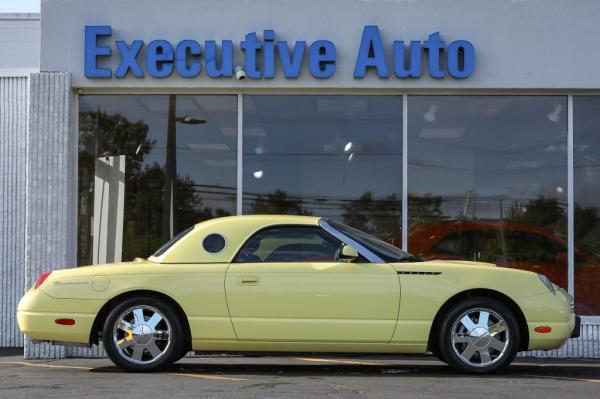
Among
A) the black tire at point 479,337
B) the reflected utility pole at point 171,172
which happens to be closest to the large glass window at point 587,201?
the black tire at point 479,337

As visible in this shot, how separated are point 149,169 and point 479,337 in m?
4.96

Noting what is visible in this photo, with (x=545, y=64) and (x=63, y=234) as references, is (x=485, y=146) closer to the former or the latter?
(x=545, y=64)

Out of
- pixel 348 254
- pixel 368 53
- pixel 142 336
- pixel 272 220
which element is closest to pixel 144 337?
pixel 142 336

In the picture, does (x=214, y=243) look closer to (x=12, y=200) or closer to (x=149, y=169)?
(x=149, y=169)

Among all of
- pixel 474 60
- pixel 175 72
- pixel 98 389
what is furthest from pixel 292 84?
pixel 98 389

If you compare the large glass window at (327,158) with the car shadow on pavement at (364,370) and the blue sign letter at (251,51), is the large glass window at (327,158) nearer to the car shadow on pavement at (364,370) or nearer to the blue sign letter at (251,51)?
the blue sign letter at (251,51)

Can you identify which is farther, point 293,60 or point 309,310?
point 293,60

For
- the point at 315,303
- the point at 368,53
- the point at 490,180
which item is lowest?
the point at 315,303

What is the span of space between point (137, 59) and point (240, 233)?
3.59 meters

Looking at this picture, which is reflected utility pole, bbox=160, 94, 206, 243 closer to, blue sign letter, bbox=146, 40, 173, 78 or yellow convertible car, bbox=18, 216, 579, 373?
blue sign letter, bbox=146, 40, 173, 78

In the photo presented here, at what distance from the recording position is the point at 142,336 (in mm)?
8445

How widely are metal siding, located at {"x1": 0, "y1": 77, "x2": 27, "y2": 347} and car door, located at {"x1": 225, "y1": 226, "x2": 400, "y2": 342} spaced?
467cm

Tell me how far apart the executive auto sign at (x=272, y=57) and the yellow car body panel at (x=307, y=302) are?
3.44 metres

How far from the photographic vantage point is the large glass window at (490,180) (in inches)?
453
